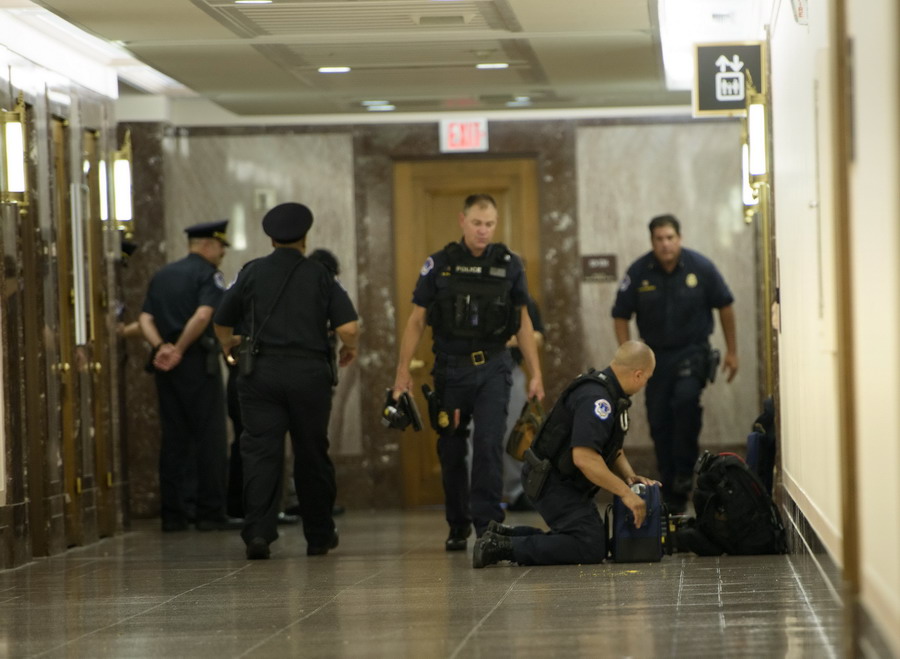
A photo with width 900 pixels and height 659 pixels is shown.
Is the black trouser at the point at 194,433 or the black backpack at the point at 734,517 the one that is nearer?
the black backpack at the point at 734,517

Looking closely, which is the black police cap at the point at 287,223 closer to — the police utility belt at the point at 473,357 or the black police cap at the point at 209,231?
the police utility belt at the point at 473,357

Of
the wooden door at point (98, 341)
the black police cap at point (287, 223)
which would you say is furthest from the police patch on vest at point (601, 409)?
the wooden door at point (98, 341)

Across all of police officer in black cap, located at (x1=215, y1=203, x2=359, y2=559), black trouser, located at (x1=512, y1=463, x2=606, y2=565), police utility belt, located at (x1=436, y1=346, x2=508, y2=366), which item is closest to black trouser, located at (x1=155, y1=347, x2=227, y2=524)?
police officer in black cap, located at (x1=215, y1=203, x2=359, y2=559)

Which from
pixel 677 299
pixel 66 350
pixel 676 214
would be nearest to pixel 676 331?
pixel 677 299

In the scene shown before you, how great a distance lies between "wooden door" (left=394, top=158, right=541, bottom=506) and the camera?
10.2m

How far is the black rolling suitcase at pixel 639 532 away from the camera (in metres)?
6.22

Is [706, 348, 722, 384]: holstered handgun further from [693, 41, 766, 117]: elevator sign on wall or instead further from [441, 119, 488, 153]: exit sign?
[441, 119, 488, 153]: exit sign

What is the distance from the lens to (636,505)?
6.09 metres

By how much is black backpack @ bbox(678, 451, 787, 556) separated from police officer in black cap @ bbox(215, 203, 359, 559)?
5.86 feet

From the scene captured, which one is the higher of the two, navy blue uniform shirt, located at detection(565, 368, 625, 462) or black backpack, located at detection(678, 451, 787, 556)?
navy blue uniform shirt, located at detection(565, 368, 625, 462)

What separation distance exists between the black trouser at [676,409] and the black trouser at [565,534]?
251cm

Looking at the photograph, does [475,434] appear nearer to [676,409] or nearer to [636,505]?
[636,505]

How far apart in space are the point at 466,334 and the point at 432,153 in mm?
3375

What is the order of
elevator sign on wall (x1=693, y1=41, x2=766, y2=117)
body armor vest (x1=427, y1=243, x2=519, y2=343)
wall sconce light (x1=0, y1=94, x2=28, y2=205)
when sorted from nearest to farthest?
wall sconce light (x1=0, y1=94, x2=28, y2=205) → body armor vest (x1=427, y1=243, x2=519, y2=343) → elevator sign on wall (x1=693, y1=41, x2=766, y2=117)
